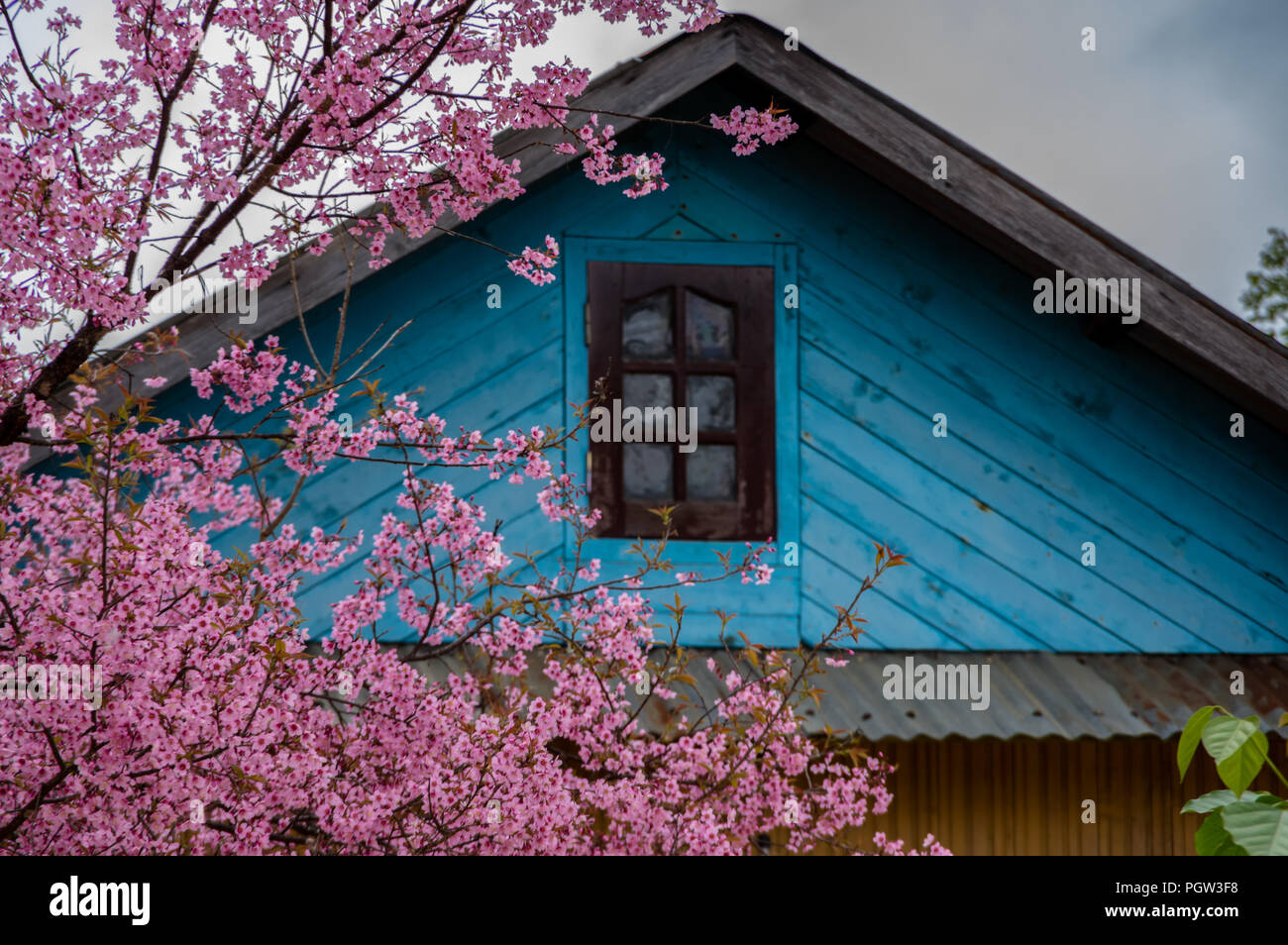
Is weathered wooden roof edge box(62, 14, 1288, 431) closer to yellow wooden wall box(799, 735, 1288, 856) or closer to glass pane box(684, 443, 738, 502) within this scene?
glass pane box(684, 443, 738, 502)

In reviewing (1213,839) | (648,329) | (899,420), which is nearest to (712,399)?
(648,329)

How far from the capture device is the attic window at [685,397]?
213 inches

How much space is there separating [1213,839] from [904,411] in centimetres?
371

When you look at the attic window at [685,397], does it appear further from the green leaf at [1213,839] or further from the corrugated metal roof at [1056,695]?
the green leaf at [1213,839]

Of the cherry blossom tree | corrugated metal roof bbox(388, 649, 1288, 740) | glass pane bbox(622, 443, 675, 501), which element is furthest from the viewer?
glass pane bbox(622, 443, 675, 501)

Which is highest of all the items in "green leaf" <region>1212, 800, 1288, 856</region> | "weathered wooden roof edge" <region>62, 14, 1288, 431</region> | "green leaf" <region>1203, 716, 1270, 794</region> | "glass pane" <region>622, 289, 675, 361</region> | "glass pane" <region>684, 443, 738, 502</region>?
"weathered wooden roof edge" <region>62, 14, 1288, 431</region>

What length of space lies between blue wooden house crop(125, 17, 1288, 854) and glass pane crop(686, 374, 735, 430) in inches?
0.5

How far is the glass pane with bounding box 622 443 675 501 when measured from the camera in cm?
547

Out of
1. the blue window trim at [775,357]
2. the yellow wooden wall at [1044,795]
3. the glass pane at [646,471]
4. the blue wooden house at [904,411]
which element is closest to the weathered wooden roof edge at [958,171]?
the blue wooden house at [904,411]

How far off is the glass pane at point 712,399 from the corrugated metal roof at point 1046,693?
3.74 feet

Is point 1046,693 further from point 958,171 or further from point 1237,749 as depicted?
point 1237,749

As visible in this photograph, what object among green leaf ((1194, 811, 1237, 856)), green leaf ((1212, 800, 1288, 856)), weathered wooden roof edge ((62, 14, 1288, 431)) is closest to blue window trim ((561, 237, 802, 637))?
weathered wooden roof edge ((62, 14, 1288, 431))
